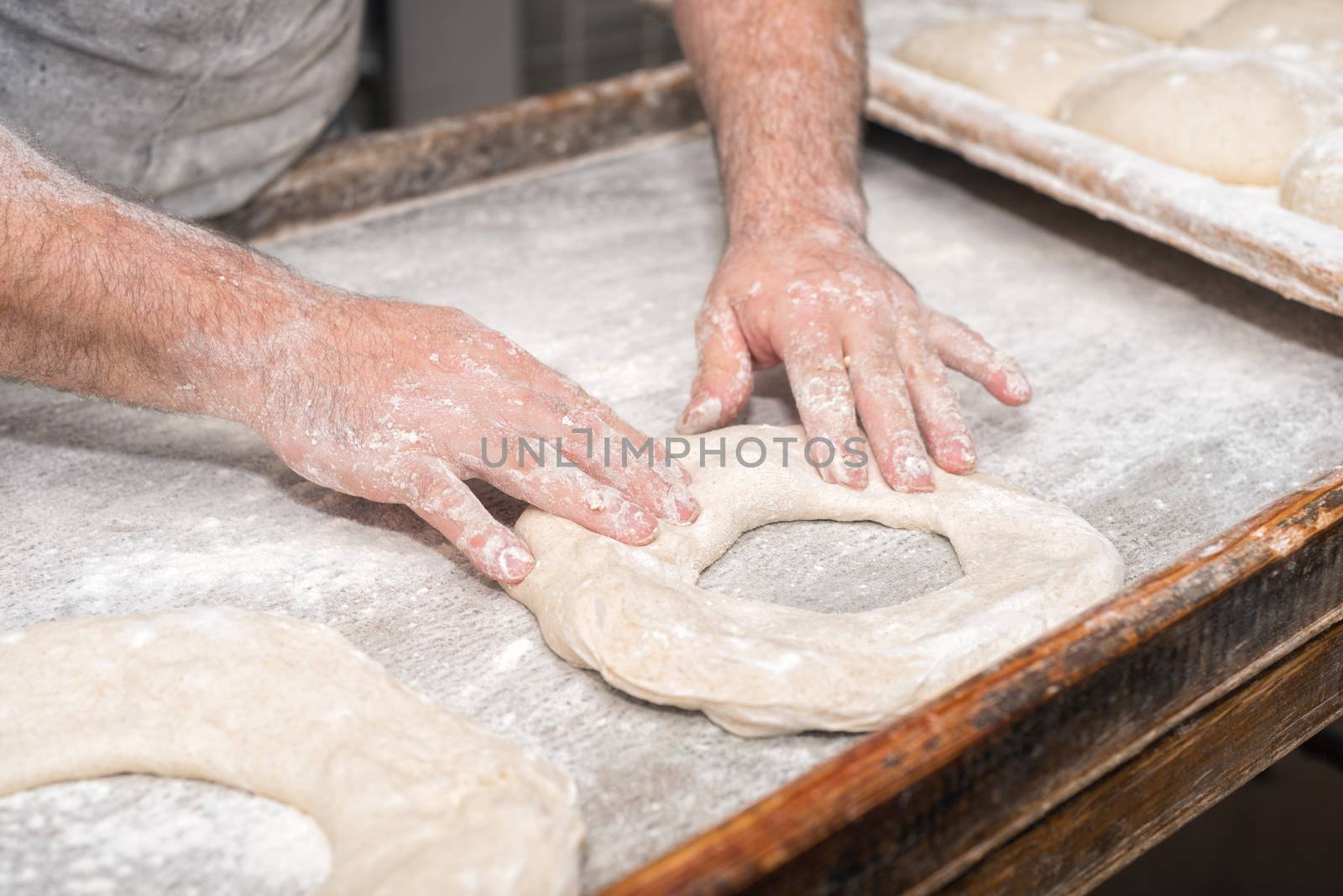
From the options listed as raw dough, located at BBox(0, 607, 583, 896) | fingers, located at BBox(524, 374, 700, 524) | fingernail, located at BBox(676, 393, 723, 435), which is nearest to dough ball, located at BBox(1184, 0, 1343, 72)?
fingernail, located at BBox(676, 393, 723, 435)

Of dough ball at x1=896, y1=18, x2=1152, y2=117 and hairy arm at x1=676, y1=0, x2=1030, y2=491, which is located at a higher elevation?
dough ball at x1=896, y1=18, x2=1152, y2=117

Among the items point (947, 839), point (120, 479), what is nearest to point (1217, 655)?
point (947, 839)

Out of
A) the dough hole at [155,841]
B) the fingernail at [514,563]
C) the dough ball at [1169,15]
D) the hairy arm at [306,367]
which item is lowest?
the dough hole at [155,841]

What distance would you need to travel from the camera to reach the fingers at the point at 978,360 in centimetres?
140

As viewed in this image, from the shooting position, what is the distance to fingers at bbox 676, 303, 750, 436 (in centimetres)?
140

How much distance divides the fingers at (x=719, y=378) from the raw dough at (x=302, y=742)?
52cm

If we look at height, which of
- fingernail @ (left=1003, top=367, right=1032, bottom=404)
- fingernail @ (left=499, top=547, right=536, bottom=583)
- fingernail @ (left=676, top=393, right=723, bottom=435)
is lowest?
fingernail @ (left=499, top=547, right=536, bottom=583)

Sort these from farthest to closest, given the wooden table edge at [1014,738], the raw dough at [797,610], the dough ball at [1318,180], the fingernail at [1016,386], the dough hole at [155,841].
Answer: the dough ball at [1318,180]
the fingernail at [1016,386]
the raw dough at [797,610]
the dough hole at [155,841]
the wooden table edge at [1014,738]

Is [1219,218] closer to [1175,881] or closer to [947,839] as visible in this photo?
[947,839]

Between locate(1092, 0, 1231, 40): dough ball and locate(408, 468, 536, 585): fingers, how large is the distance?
6.16 feet

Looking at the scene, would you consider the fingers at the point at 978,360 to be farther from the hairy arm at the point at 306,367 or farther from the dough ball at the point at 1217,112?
the dough ball at the point at 1217,112

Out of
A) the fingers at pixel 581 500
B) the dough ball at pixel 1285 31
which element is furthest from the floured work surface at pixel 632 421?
the dough ball at pixel 1285 31

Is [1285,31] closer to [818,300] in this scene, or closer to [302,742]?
[818,300]

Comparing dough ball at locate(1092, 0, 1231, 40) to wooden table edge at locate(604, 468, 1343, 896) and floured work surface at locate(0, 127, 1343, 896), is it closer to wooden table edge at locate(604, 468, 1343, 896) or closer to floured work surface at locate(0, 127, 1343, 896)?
floured work surface at locate(0, 127, 1343, 896)
